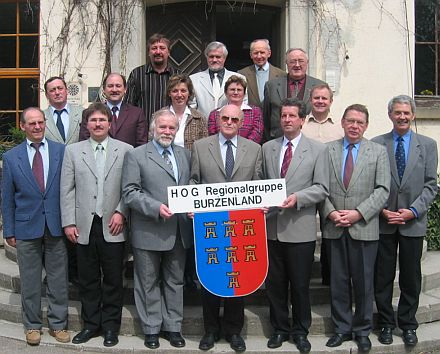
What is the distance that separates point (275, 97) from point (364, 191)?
4.72 ft

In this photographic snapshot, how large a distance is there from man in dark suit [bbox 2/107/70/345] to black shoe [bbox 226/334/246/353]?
135cm

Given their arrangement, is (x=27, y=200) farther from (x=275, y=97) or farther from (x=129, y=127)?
(x=275, y=97)

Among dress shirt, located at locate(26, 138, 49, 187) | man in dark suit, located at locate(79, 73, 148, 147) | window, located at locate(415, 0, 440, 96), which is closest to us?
dress shirt, located at locate(26, 138, 49, 187)

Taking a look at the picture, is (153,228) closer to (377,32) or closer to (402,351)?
Result: (402,351)

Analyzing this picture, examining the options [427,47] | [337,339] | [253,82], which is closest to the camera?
[337,339]

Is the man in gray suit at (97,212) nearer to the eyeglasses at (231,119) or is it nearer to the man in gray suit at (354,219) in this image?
the eyeglasses at (231,119)

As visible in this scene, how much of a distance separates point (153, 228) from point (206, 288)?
2.02 ft

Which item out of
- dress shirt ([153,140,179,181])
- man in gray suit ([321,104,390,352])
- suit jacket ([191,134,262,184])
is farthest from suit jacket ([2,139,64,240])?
man in gray suit ([321,104,390,352])

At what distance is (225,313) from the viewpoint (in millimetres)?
4949

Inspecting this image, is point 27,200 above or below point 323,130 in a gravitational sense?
below

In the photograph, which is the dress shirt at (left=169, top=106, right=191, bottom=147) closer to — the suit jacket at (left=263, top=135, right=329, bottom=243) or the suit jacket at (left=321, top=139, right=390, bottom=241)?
the suit jacket at (left=263, top=135, right=329, bottom=243)

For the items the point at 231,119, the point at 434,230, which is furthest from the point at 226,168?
the point at 434,230

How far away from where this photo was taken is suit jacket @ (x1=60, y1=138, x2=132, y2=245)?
16.0 feet

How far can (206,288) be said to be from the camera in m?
4.76
